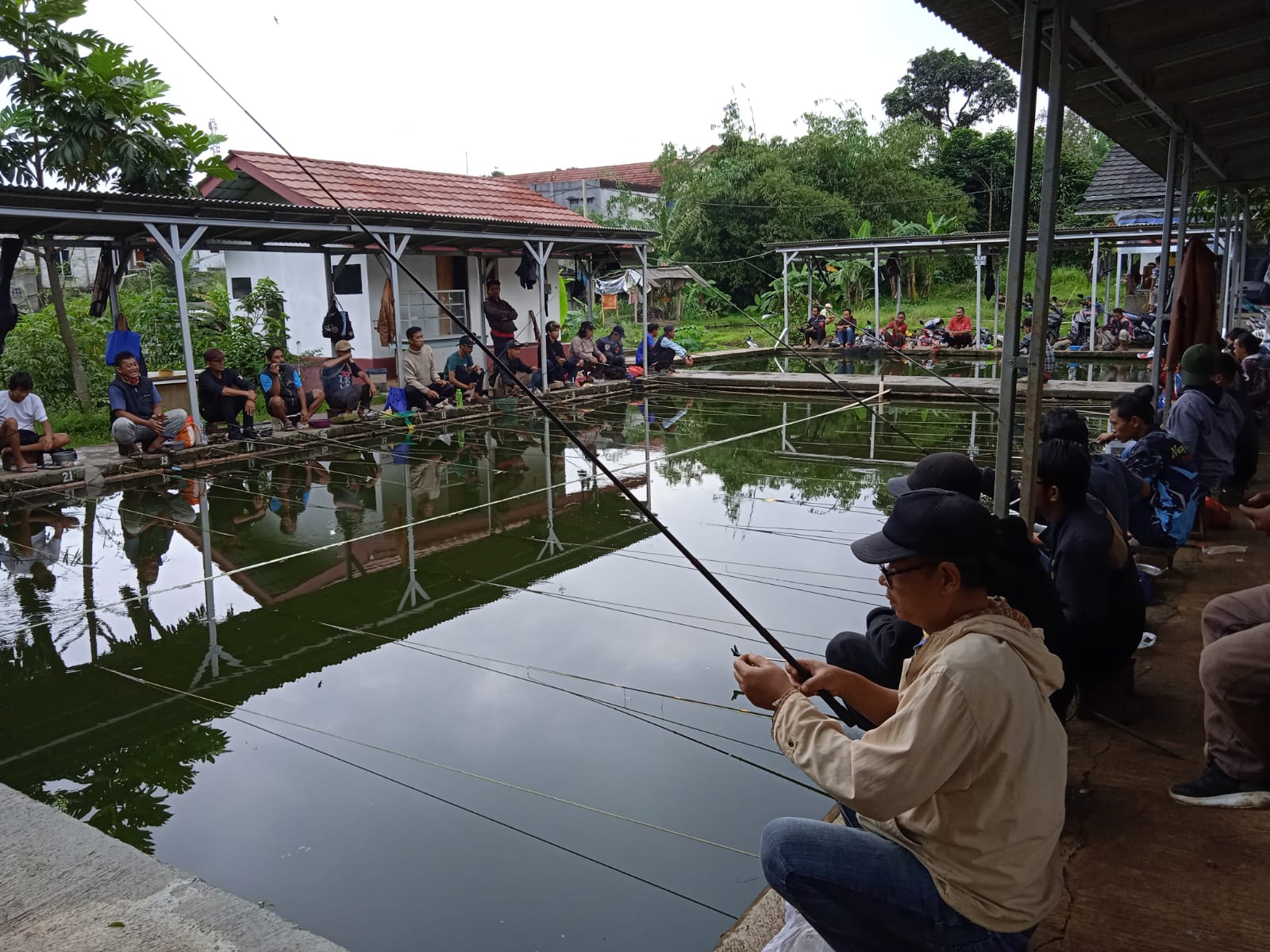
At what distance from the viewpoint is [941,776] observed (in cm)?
148

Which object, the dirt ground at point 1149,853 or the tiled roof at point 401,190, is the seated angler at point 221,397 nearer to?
the tiled roof at point 401,190

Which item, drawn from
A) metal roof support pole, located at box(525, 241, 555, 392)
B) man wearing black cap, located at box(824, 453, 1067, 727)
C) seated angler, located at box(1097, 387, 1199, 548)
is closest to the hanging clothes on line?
metal roof support pole, located at box(525, 241, 555, 392)

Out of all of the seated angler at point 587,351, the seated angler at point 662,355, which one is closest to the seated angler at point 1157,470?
the seated angler at point 587,351

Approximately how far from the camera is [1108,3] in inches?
132

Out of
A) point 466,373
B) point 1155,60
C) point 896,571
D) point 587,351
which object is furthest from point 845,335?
point 896,571

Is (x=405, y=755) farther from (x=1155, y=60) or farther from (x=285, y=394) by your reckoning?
(x=285, y=394)

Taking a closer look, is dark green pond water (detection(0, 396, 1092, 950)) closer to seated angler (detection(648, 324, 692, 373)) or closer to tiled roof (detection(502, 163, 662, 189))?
seated angler (detection(648, 324, 692, 373))

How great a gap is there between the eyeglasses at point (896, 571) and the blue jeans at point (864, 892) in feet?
1.48

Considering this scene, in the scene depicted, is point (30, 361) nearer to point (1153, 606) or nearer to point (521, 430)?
point (521, 430)

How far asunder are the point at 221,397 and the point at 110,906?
27.4 ft

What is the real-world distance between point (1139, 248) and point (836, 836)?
18.9 meters

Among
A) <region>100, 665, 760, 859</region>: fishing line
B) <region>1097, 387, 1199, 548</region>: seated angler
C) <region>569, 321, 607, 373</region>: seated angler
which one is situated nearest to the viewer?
<region>100, 665, 760, 859</region>: fishing line

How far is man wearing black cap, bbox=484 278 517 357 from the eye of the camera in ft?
A: 43.4

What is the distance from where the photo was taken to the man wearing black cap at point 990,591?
226 centimetres
